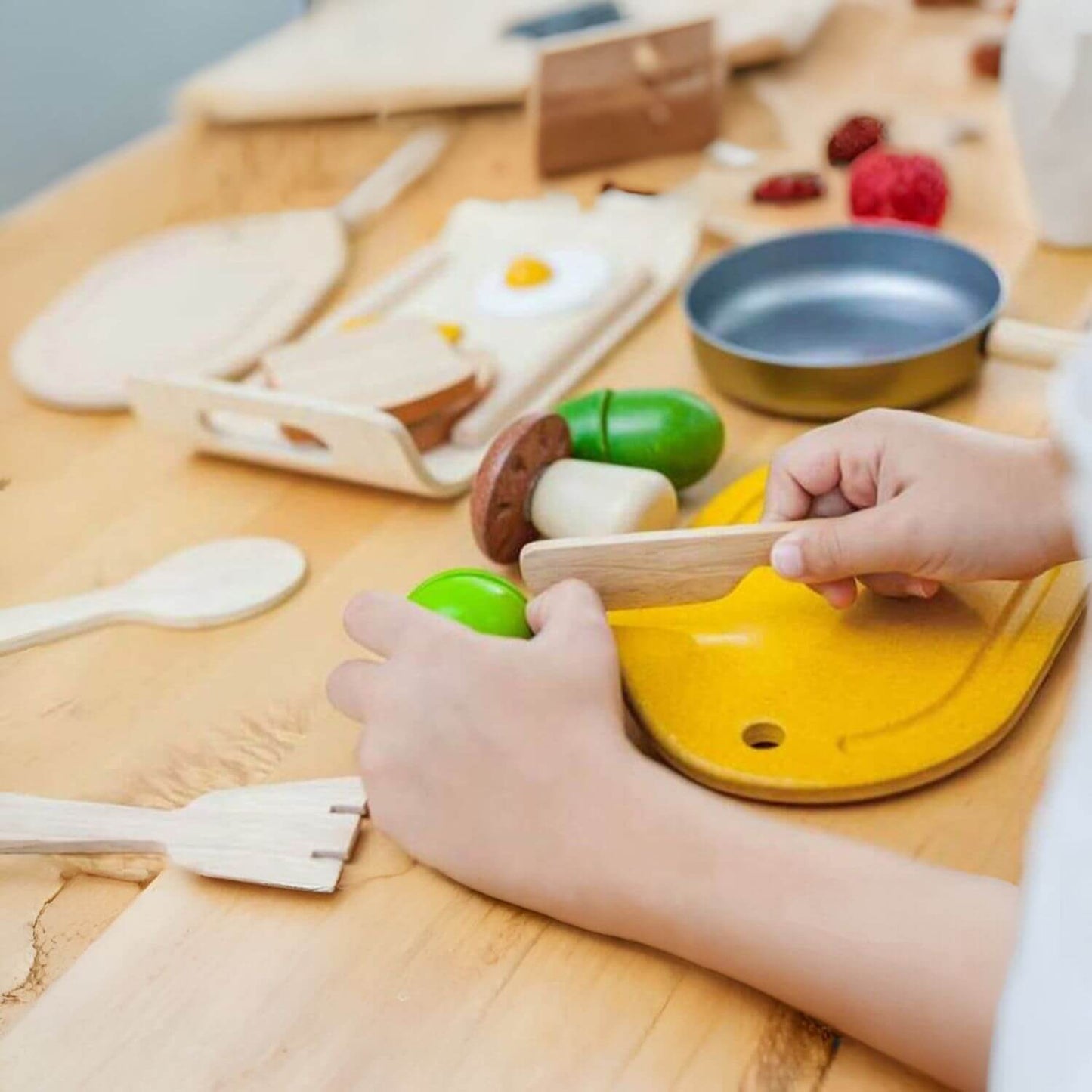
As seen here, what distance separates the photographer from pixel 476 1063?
461 millimetres

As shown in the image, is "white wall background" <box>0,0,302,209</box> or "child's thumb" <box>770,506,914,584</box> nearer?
"child's thumb" <box>770,506,914,584</box>

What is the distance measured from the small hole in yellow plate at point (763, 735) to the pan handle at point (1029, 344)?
1.10 ft

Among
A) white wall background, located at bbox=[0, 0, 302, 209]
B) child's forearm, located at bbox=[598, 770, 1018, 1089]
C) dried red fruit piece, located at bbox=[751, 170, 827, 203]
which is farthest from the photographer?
white wall background, located at bbox=[0, 0, 302, 209]

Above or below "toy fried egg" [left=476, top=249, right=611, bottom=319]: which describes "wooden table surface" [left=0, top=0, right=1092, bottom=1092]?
below

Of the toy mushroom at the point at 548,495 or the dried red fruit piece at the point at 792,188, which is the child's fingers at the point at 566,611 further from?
the dried red fruit piece at the point at 792,188

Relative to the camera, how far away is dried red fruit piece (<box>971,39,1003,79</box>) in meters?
1.19

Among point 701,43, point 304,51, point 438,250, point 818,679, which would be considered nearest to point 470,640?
point 818,679

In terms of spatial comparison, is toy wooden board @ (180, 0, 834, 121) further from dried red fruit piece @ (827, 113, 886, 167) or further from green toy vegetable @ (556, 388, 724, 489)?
green toy vegetable @ (556, 388, 724, 489)

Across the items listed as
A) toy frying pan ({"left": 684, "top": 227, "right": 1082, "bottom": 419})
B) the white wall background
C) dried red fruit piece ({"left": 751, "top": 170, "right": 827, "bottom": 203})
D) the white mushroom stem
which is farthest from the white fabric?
the white wall background

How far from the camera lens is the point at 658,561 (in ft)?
1.95

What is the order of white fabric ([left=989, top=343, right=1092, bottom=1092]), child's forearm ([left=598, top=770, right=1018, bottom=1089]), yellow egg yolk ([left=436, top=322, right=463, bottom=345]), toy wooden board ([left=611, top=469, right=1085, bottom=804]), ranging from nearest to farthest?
white fabric ([left=989, top=343, right=1092, bottom=1092]) → child's forearm ([left=598, top=770, right=1018, bottom=1089]) → toy wooden board ([left=611, top=469, right=1085, bottom=804]) → yellow egg yolk ([left=436, top=322, right=463, bottom=345])

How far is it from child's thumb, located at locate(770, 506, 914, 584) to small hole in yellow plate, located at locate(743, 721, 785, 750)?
0.21 feet

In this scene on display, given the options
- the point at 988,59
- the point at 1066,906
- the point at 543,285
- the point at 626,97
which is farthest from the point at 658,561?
the point at 988,59

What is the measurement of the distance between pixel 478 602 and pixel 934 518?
0.63 ft
